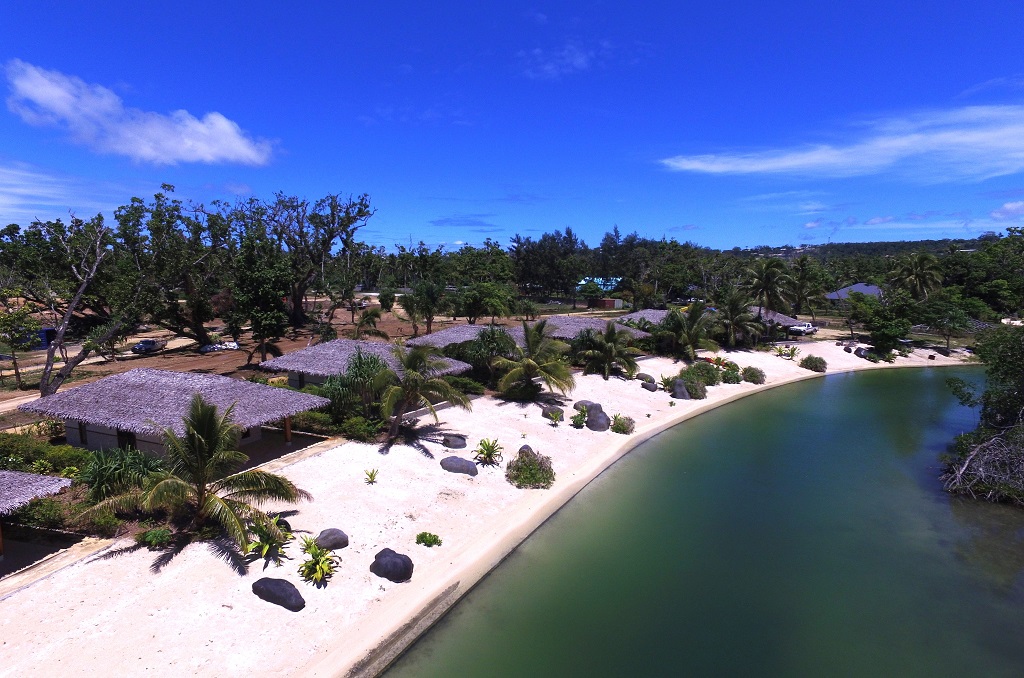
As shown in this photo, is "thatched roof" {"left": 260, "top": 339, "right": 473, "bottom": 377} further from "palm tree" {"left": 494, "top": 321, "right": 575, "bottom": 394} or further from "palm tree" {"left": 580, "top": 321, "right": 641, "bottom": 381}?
"palm tree" {"left": 580, "top": 321, "right": 641, "bottom": 381}

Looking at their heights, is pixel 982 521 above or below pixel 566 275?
below

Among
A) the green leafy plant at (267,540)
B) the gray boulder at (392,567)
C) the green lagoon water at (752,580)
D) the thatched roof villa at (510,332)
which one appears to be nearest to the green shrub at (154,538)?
the green leafy plant at (267,540)

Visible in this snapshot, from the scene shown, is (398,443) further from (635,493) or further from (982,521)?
(982,521)

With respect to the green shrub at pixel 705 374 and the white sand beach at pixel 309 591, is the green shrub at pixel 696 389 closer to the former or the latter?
the green shrub at pixel 705 374

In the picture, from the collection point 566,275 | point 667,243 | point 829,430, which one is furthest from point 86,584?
point 667,243

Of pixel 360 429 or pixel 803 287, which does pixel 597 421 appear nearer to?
pixel 360 429

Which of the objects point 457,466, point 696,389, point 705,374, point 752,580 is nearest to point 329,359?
point 457,466
